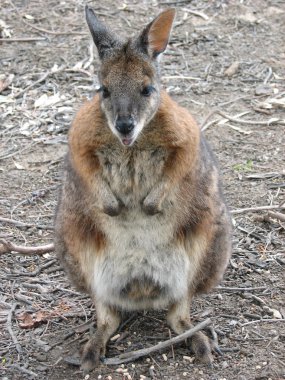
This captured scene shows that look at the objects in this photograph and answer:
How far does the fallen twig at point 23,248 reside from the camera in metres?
4.93

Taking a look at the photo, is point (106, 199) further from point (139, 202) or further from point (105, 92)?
→ point (105, 92)

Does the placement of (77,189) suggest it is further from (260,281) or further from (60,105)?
(60,105)

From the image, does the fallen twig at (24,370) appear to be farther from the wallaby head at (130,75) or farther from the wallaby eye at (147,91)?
the wallaby eye at (147,91)

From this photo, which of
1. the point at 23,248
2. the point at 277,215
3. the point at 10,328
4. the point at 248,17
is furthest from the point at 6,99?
the point at 10,328

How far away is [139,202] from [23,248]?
3.91 feet

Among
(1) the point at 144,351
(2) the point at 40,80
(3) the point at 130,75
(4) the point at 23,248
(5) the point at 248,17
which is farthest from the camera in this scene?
(5) the point at 248,17

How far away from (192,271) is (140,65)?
1122 millimetres

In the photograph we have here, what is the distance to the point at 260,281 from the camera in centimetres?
486

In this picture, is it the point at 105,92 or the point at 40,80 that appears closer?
the point at 105,92

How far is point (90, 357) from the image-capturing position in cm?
413

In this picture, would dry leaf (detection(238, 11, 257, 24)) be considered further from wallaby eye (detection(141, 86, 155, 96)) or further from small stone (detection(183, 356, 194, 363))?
small stone (detection(183, 356, 194, 363))

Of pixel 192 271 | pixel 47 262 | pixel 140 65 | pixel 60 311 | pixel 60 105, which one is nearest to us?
pixel 140 65

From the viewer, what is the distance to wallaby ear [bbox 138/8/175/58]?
3.97 meters

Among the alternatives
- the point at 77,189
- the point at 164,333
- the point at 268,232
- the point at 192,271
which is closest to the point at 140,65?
the point at 77,189
